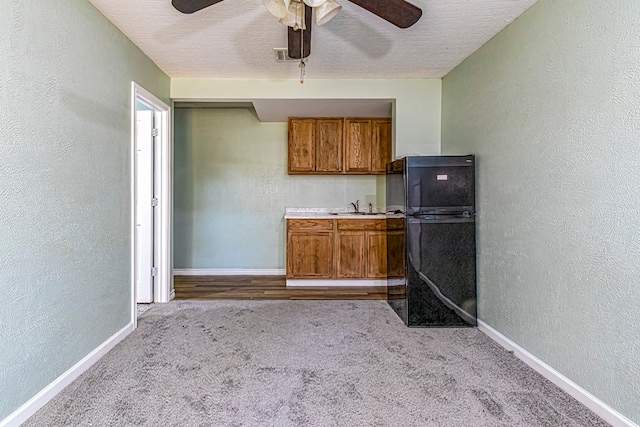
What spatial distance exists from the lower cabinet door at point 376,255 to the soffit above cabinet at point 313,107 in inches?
59.2

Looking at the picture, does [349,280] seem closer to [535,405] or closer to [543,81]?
[535,405]

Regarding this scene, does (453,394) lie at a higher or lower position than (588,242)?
lower

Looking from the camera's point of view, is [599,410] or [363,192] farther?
[363,192]

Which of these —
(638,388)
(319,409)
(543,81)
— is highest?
(543,81)

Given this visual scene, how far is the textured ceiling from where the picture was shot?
2312mm

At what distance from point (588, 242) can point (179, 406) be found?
7.52 ft

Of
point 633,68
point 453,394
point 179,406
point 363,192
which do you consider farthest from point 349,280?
point 633,68

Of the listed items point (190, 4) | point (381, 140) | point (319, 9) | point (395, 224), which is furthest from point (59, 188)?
point (381, 140)

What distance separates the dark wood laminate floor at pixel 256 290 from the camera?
12.9ft

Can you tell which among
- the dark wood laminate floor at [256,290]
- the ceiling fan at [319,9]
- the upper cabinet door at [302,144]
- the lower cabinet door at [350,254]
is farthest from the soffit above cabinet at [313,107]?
the dark wood laminate floor at [256,290]

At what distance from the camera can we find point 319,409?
1.82 metres

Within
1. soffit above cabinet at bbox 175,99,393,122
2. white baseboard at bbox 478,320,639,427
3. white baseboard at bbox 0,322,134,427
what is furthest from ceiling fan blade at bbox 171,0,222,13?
white baseboard at bbox 478,320,639,427

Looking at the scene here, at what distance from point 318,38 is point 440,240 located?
6.25ft

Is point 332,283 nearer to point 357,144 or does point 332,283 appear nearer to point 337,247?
point 337,247
